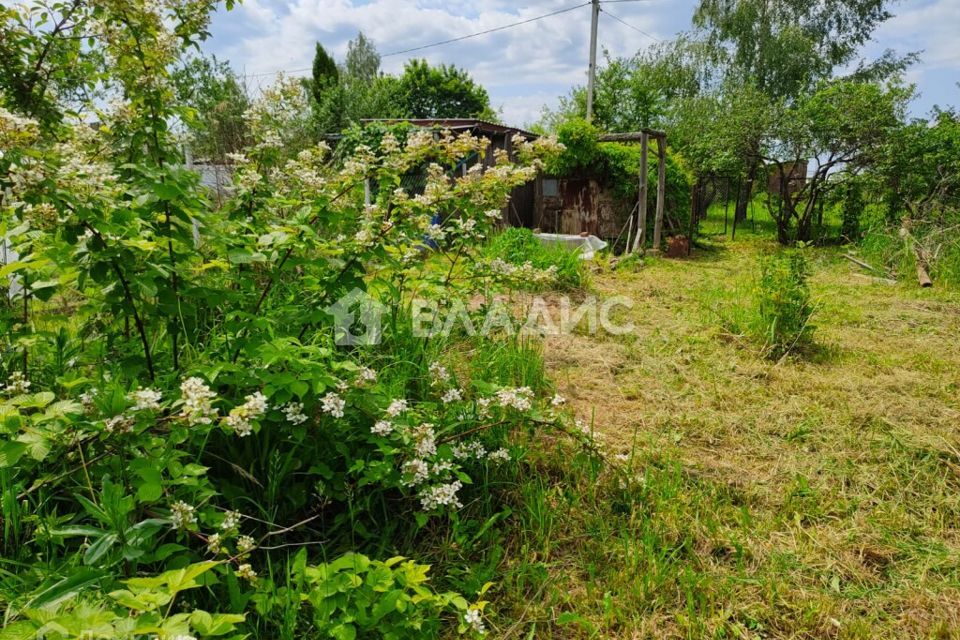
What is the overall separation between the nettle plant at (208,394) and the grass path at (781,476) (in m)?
0.64

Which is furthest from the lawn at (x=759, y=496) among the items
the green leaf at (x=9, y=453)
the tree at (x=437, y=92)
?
the tree at (x=437, y=92)

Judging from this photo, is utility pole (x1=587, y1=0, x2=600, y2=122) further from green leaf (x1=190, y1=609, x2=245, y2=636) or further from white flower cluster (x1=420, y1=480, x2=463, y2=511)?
green leaf (x1=190, y1=609, x2=245, y2=636)

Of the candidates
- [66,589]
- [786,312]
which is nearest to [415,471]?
[66,589]

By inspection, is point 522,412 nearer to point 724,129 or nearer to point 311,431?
point 311,431

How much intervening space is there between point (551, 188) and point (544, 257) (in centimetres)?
511

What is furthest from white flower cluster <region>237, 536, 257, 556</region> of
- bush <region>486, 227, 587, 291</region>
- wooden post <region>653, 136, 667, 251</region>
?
wooden post <region>653, 136, 667, 251</region>

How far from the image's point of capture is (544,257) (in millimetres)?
5828

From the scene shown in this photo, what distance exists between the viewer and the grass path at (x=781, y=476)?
5.63 feet

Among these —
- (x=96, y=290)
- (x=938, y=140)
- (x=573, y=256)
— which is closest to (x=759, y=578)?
(x=96, y=290)

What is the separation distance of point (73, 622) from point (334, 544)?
1.02m

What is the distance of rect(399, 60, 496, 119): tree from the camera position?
28297 mm

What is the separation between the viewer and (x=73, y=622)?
2.85 feet

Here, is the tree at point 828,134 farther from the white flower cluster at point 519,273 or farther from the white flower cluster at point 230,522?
the white flower cluster at point 230,522

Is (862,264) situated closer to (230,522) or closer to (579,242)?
(579,242)
